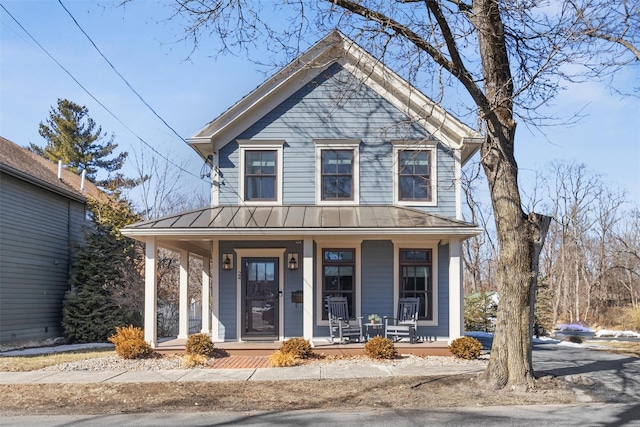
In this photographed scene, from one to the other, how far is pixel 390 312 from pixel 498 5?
726 centimetres

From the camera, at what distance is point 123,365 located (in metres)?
11.3

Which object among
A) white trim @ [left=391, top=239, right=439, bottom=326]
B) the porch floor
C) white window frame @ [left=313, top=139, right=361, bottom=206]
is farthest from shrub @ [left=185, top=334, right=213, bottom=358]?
white trim @ [left=391, top=239, right=439, bottom=326]

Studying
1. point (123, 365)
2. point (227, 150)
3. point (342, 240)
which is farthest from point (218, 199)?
point (123, 365)

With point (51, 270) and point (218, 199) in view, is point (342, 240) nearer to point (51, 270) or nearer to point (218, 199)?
point (218, 199)

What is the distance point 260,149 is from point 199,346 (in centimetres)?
486

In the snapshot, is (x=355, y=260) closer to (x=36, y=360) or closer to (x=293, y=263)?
(x=293, y=263)

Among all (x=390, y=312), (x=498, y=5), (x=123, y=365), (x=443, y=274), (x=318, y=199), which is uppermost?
(x=498, y=5)

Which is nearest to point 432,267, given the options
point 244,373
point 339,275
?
point 339,275

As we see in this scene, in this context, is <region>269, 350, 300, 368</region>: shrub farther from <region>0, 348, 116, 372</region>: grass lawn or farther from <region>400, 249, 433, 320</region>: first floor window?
<region>0, 348, 116, 372</region>: grass lawn

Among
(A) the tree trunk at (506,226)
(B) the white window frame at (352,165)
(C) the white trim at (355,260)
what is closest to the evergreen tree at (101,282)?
(C) the white trim at (355,260)

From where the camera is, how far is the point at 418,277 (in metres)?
13.5

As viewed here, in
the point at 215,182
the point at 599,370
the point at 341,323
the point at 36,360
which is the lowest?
the point at 36,360

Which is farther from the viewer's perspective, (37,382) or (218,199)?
(218,199)

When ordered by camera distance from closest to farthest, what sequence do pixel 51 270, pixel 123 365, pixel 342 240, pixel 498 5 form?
pixel 498 5 < pixel 123 365 < pixel 342 240 < pixel 51 270
